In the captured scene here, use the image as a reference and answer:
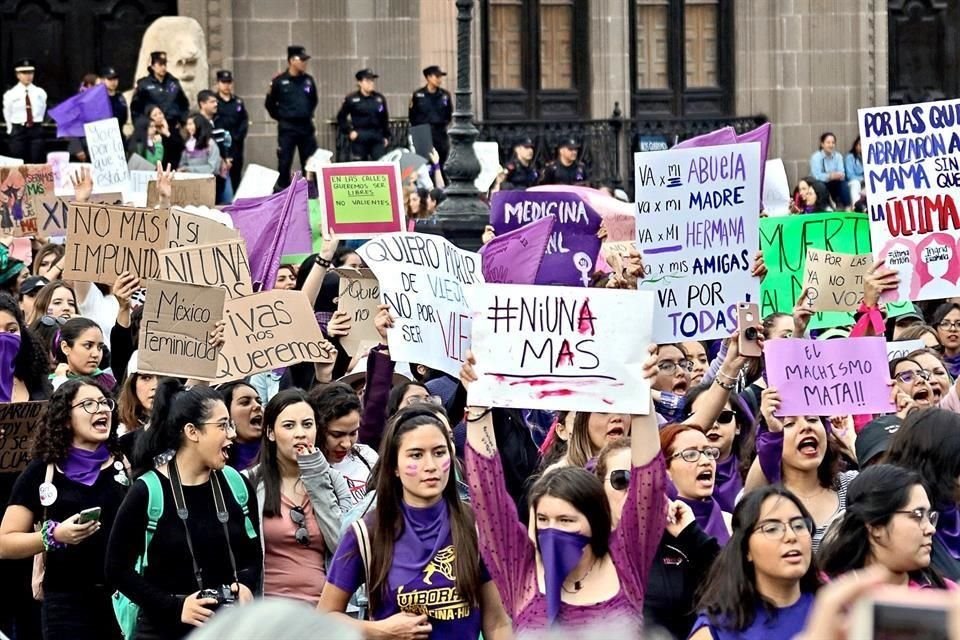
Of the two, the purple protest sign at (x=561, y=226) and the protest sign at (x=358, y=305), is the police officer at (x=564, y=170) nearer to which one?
the purple protest sign at (x=561, y=226)

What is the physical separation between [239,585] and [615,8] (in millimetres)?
20668

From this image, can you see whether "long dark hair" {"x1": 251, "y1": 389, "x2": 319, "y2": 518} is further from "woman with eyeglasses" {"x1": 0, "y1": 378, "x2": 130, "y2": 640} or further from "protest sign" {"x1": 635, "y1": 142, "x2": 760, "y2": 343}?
"protest sign" {"x1": 635, "y1": 142, "x2": 760, "y2": 343}

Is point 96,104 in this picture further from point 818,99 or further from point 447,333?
point 447,333

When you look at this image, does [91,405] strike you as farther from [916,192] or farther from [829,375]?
[916,192]

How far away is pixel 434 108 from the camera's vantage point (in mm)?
23297

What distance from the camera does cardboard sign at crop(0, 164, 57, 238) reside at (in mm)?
14492

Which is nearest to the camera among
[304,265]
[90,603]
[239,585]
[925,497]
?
[925,497]

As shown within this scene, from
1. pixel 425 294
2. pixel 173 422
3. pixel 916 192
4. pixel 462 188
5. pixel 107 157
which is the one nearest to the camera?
pixel 173 422

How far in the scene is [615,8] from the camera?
26844mm

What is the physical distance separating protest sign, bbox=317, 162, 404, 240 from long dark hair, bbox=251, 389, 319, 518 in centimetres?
575

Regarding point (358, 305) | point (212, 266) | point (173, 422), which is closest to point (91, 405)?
point (173, 422)

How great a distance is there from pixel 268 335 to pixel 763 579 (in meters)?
4.03

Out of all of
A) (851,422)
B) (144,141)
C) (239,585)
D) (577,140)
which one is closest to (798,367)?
(851,422)

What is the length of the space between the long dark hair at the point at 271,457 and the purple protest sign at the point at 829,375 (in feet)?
5.47
